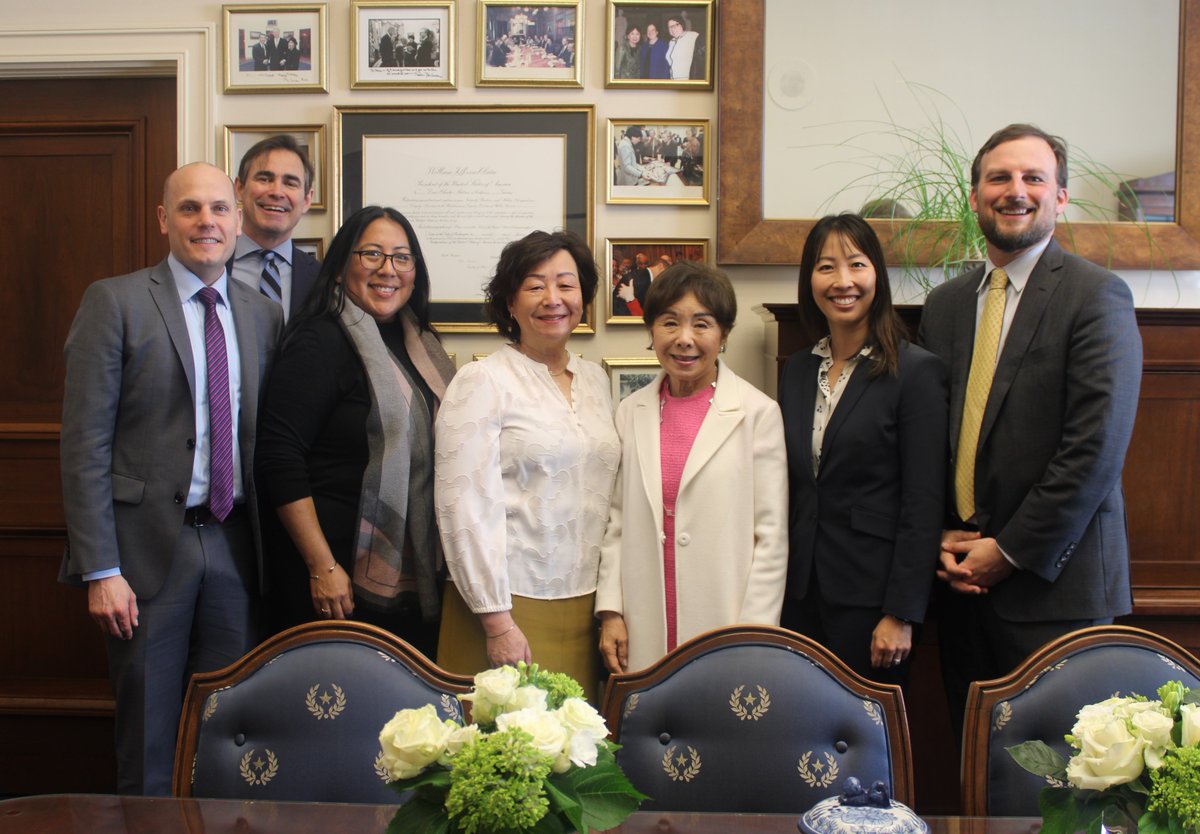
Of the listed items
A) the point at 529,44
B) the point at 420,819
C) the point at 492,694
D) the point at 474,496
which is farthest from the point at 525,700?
the point at 529,44

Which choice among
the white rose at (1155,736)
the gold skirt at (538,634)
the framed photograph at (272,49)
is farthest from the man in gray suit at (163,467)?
the white rose at (1155,736)

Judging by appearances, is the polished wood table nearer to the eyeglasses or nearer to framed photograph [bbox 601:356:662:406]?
the eyeglasses

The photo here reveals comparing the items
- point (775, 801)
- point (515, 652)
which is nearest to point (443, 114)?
point (515, 652)

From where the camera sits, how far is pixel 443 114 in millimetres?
3055

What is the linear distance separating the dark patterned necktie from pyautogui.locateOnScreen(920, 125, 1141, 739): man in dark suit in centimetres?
170

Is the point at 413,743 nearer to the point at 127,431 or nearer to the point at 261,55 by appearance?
the point at 127,431

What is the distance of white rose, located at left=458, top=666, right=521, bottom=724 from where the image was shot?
3.44 feet

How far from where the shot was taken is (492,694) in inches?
41.3

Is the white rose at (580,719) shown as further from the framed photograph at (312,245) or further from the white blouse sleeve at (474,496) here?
the framed photograph at (312,245)

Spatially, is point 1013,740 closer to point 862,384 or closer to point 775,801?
point 775,801

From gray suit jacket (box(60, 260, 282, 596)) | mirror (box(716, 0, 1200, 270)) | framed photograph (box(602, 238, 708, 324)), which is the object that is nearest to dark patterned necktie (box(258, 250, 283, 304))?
gray suit jacket (box(60, 260, 282, 596))

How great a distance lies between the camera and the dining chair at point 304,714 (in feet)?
5.15

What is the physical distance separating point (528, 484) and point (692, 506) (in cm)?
36

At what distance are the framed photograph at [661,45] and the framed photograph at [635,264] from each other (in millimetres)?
456
